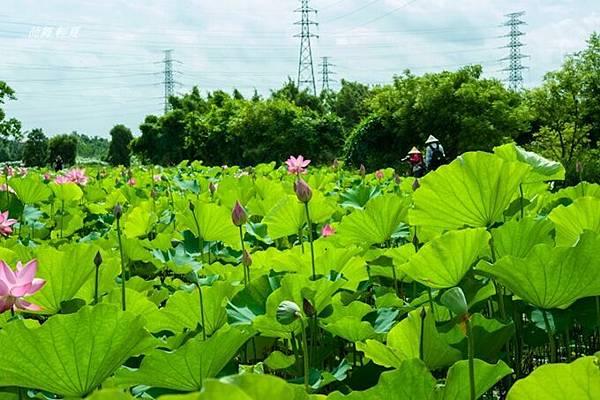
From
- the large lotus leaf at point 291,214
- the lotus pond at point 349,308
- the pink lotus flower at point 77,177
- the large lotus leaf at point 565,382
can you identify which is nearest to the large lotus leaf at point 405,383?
the lotus pond at point 349,308

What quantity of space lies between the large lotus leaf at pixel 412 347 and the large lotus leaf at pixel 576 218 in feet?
1.10

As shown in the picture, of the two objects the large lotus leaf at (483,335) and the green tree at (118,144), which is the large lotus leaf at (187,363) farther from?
the green tree at (118,144)

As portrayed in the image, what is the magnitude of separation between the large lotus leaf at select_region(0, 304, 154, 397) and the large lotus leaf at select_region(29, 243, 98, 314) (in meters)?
0.30

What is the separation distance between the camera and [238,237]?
59.9 inches

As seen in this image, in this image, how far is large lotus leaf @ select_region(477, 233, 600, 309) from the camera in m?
0.77

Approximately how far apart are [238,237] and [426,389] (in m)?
0.97

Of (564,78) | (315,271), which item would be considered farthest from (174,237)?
(564,78)

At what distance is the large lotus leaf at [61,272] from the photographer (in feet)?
3.16

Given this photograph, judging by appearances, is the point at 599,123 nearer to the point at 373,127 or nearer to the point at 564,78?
the point at 564,78

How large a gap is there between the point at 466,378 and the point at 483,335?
8.7 inches

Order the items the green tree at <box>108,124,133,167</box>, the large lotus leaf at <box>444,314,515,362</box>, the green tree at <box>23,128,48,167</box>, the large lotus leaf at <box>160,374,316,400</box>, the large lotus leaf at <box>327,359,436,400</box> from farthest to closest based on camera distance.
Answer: the green tree at <box>108,124,133,167</box> < the green tree at <box>23,128,48,167</box> < the large lotus leaf at <box>444,314,515,362</box> < the large lotus leaf at <box>327,359,436,400</box> < the large lotus leaf at <box>160,374,316,400</box>

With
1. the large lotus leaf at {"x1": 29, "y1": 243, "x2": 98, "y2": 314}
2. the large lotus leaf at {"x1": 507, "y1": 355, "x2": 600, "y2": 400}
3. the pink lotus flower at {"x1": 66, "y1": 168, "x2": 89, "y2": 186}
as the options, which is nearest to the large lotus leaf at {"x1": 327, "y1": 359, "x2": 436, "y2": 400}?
the large lotus leaf at {"x1": 507, "y1": 355, "x2": 600, "y2": 400}

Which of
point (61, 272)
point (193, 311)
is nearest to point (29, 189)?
point (61, 272)

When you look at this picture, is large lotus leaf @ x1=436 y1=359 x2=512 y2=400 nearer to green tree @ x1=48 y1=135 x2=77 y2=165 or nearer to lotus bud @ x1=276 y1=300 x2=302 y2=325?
lotus bud @ x1=276 y1=300 x2=302 y2=325
